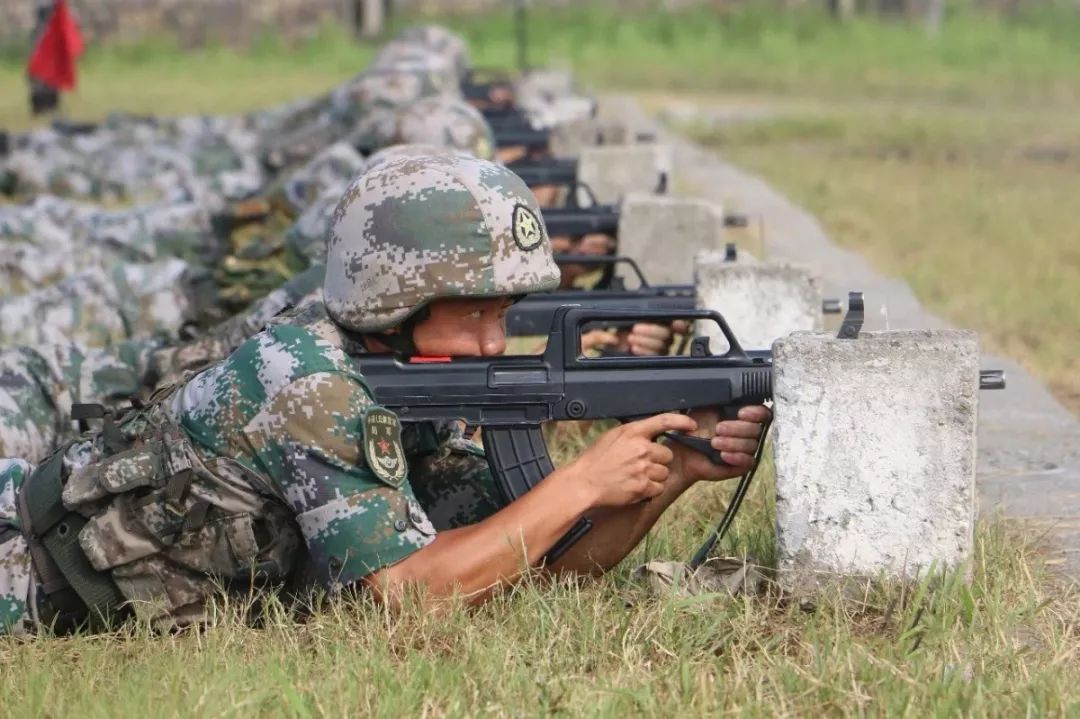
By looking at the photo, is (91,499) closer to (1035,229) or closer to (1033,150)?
(1035,229)

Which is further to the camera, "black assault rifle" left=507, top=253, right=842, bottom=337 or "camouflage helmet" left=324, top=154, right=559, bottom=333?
"black assault rifle" left=507, top=253, right=842, bottom=337

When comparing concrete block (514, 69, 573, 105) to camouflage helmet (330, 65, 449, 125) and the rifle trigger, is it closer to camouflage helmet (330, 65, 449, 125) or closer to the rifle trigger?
camouflage helmet (330, 65, 449, 125)

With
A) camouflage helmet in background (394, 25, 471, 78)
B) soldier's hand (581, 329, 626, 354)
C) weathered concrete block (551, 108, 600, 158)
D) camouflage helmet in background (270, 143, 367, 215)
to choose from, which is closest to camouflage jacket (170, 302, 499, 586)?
soldier's hand (581, 329, 626, 354)

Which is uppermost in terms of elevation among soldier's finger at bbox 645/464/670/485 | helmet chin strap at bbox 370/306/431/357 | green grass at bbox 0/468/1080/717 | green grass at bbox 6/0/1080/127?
helmet chin strap at bbox 370/306/431/357

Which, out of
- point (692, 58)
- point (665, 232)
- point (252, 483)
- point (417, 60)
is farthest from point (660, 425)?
point (692, 58)

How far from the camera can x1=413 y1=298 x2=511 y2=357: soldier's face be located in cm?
386

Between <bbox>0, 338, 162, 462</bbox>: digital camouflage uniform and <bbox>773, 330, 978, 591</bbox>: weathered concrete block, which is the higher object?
<bbox>773, 330, 978, 591</bbox>: weathered concrete block

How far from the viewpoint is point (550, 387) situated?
382 centimetres

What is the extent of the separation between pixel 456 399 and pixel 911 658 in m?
1.07

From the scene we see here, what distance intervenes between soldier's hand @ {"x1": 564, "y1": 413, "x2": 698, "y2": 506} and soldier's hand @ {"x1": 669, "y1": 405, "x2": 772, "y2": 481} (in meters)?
0.14

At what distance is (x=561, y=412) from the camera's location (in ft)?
12.6

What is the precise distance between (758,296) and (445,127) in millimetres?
2421

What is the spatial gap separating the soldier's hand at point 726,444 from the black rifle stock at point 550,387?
29 millimetres

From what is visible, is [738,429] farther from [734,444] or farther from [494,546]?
[494,546]
